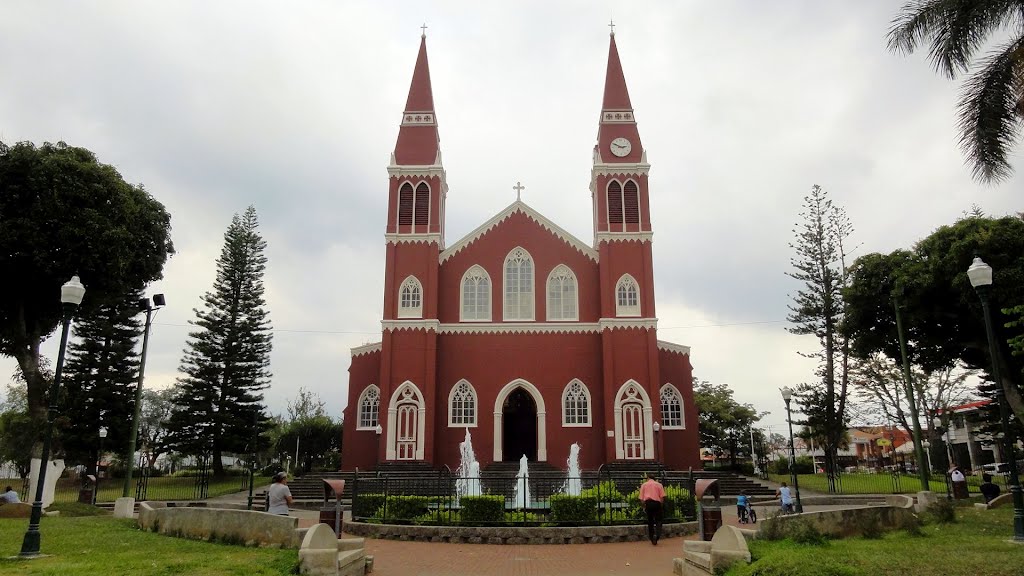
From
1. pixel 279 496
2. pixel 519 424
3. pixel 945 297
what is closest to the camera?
pixel 279 496

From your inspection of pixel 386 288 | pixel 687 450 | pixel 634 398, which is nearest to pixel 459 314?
pixel 386 288

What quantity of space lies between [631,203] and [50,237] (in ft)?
67.0

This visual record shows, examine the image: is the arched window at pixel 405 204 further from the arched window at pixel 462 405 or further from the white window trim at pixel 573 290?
the arched window at pixel 462 405

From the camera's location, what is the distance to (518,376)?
27.5 meters

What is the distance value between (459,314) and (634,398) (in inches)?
302

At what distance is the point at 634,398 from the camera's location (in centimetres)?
2658

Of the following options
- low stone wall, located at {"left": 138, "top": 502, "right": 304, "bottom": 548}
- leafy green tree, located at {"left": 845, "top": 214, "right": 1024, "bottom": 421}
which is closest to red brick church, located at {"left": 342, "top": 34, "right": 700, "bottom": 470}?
leafy green tree, located at {"left": 845, "top": 214, "right": 1024, "bottom": 421}

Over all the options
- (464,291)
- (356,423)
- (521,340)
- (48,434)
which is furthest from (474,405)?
(48,434)

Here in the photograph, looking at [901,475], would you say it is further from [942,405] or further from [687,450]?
[687,450]

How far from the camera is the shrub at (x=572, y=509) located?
13.3 m

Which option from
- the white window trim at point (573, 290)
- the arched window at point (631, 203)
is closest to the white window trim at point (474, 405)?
the white window trim at point (573, 290)

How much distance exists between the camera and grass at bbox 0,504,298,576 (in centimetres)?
780

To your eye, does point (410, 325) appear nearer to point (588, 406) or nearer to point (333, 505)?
point (588, 406)

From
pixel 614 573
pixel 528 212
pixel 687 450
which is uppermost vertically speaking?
pixel 528 212
